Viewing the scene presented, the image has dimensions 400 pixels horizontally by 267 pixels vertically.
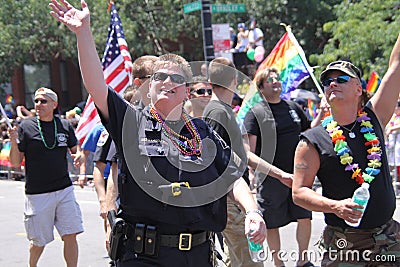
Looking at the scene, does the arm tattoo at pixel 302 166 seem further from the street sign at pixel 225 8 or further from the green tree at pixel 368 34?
the green tree at pixel 368 34

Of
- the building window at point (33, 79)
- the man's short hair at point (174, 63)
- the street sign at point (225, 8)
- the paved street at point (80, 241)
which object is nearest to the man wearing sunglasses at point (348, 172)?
the man's short hair at point (174, 63)

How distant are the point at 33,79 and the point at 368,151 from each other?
32.6 meters

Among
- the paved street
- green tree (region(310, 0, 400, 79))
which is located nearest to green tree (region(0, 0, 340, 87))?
green tree (region(310, 0, 400, 79))

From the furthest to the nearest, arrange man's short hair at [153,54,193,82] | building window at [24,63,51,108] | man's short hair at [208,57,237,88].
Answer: building window at [24,63,51,108] < man's short hair at [208,57,237,88] < man's short hair at [153,54,193,82]

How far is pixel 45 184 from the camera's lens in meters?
6.67

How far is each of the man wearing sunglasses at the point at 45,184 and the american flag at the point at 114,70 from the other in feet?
10.3

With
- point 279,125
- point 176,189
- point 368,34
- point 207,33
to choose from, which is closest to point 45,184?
point 279,125

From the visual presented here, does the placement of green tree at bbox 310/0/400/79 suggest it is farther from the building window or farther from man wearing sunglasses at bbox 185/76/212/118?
the building window

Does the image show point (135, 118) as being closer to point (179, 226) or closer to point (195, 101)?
point (179, 226)

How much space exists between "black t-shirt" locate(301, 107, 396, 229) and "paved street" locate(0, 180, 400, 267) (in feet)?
10.7

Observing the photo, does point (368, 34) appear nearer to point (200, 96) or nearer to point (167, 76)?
point (200, 96)

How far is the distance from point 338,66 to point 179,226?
1416mm

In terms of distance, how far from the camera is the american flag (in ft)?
33.1

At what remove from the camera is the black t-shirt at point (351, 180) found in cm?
391
